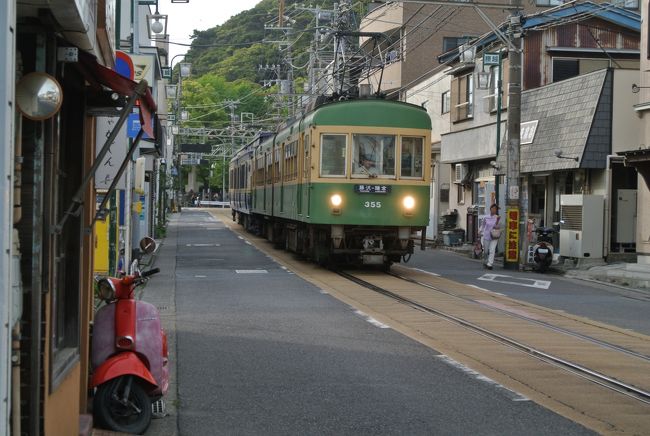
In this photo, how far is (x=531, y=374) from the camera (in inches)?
336

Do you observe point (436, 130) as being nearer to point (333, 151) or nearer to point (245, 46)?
point (333, 151)

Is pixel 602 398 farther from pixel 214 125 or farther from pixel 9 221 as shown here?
Answer: pixel 214 125

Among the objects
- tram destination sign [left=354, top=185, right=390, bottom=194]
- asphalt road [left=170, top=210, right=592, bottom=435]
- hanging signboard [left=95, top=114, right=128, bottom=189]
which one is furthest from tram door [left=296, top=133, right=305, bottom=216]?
hanging signboard [left=95, top=114, right=128, bottom=189]

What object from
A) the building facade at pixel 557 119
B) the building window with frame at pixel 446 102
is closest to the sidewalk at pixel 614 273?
the building facade at pixel 557 119

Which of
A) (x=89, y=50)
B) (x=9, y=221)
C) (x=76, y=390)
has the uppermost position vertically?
(x=89, y=50)

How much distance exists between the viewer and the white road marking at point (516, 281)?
18375 mm

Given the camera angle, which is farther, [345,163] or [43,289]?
[345,163]

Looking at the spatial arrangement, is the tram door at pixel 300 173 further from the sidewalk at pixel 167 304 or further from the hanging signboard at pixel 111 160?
the hanging signboard at pixel 111 160

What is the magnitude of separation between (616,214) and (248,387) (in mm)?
17561

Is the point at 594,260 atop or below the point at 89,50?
below

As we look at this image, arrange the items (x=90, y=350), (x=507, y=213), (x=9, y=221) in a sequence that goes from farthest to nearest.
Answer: (x=507, y=213) < (x=90, y=350) < (x=9, y=221)

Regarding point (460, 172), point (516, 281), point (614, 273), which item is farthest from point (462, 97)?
point (516, 281)

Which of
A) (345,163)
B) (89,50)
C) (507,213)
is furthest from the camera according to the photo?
(507,213)

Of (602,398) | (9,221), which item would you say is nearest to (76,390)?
(9,221)
